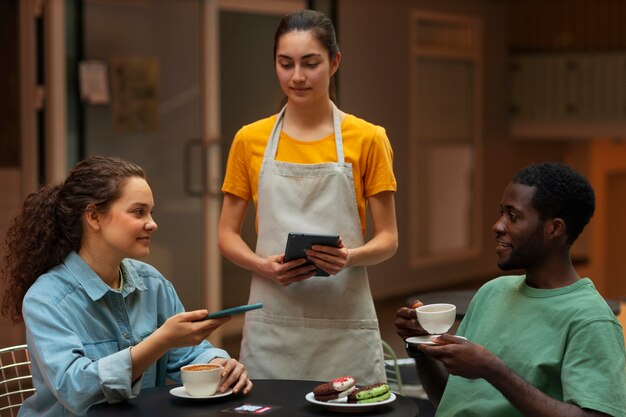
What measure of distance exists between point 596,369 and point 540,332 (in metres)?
0.17

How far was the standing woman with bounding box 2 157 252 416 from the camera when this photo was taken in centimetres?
241

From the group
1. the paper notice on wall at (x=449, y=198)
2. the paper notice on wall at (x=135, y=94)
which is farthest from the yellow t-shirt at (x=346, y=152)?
the paper notice on wall at (x=449, y=198)

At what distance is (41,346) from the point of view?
2.40 meters

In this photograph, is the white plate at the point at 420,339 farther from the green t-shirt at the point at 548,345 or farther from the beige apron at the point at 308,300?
the beige apron at the point at 308,300

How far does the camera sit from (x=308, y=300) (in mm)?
3096

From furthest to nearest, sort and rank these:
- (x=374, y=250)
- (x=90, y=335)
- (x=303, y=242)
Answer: (x=374, y=250) < (x=303, y=242) < (x=90, y=335)

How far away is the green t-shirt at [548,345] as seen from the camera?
2137mm

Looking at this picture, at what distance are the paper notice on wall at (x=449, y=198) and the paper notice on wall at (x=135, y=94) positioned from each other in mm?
4343

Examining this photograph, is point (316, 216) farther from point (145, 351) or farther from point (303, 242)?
point (145, 351)

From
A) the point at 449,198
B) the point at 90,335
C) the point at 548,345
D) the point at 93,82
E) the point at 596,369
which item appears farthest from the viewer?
the point at 449,198

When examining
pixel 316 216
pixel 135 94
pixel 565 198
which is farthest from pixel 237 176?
pixel 135 94

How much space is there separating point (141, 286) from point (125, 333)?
0.45 feet

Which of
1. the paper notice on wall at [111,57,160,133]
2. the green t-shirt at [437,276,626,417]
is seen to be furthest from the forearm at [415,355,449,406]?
the paper notice on wall at [111,57,160,133]

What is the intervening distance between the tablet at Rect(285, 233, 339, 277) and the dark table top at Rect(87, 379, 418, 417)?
479 mm
